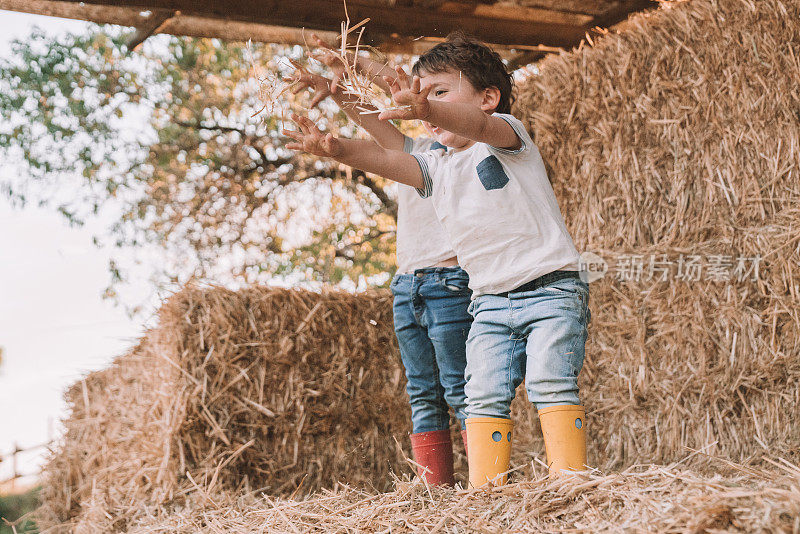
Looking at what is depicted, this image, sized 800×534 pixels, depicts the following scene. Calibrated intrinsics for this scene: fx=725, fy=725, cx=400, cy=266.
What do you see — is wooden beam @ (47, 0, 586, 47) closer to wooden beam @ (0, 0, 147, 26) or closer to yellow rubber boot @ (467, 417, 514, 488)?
wooden beam @ (0, 0, 147, 26)

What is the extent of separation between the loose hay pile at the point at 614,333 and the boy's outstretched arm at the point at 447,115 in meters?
1.08

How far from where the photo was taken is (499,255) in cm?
173

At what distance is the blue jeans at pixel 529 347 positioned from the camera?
5.28 ft

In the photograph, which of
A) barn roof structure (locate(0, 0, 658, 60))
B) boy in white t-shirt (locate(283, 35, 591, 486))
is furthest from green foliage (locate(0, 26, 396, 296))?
boy in white t-shirt (locate(283, 35, 591, 486))

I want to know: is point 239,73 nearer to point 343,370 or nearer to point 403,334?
point 343,370

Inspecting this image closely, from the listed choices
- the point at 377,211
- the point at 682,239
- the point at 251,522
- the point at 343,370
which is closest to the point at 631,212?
the point at 682,239

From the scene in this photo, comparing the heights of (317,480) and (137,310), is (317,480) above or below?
below

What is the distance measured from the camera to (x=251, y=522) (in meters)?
1.72

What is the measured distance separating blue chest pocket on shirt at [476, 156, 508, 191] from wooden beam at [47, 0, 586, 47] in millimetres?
1673

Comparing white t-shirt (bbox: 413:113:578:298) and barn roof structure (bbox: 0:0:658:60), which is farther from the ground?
barn roof structure (bbox: 0:0:658:60)

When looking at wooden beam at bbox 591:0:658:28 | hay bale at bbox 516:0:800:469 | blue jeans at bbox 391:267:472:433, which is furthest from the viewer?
wooden beam at bbox 591:0:658:28

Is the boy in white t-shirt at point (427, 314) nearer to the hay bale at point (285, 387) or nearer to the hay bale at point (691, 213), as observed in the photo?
the hay bale at point (285, 387)

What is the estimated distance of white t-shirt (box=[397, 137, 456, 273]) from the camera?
221 centimetres

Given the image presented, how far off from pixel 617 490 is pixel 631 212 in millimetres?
1617
